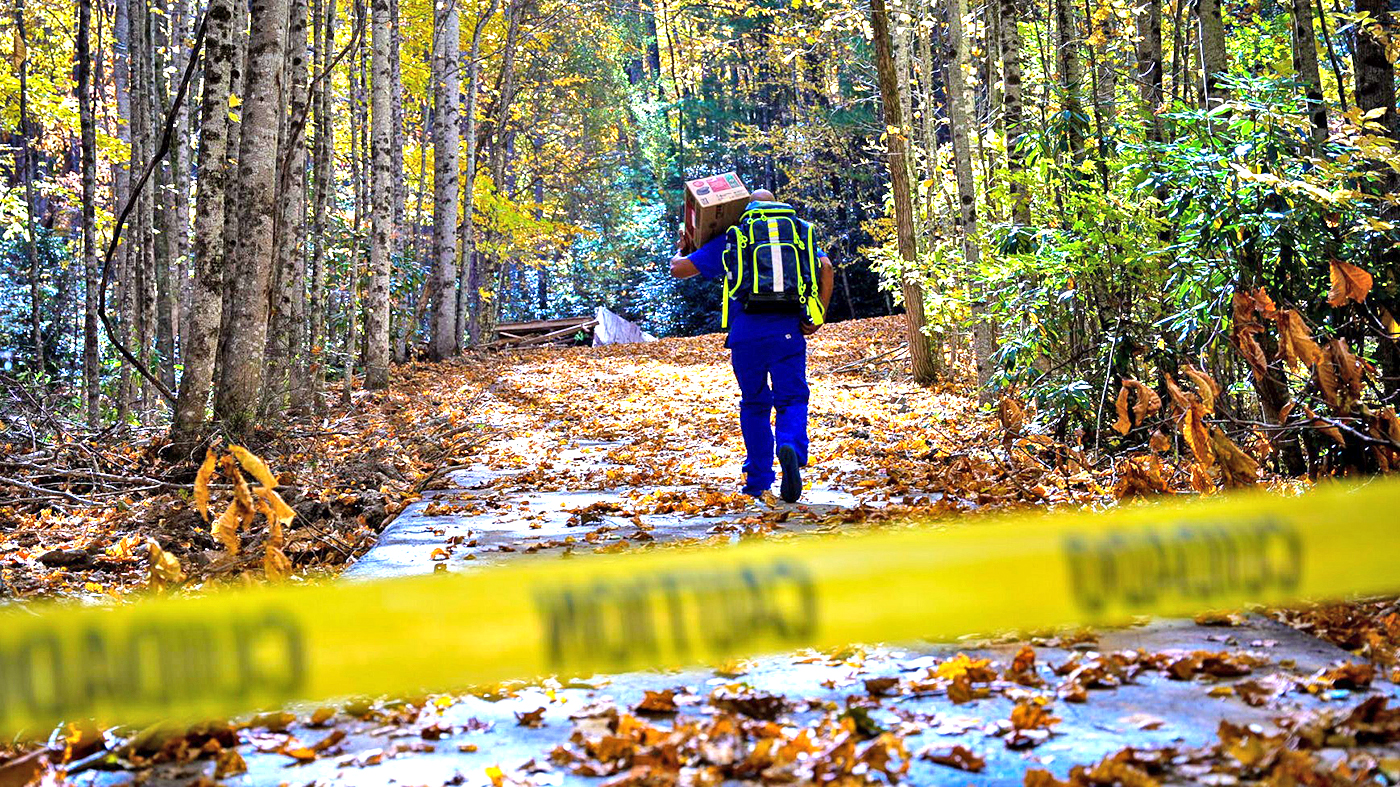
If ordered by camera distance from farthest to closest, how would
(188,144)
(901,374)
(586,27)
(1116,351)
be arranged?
(586,27) < (901,374) < (188,144) < (1116,351)

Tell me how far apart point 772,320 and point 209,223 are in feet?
17.4

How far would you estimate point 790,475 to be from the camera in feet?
22.2

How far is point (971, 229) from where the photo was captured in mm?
13023

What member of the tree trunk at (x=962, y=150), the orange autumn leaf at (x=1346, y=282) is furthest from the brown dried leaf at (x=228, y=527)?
the tree trunk at (x=962, y=150)

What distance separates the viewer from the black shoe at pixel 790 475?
677 cm

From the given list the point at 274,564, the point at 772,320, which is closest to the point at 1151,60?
the point at 772,320

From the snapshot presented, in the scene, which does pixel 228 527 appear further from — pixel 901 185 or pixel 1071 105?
pixel 901 185

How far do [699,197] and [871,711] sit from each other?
4.72 metres

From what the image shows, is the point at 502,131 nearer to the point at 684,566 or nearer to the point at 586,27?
the point at 586,27

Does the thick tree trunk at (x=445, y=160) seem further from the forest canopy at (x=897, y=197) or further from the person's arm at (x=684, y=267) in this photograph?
the person's arm at (x=684, y=267)

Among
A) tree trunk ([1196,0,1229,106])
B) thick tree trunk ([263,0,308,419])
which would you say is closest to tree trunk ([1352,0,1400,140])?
tree trunk ([1196,0,1229,106])

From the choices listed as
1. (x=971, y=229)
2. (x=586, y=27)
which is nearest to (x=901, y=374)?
(x=971, y=229)

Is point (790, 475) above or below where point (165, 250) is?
below

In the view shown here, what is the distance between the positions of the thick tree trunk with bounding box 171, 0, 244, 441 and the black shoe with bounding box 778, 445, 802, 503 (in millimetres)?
5069
